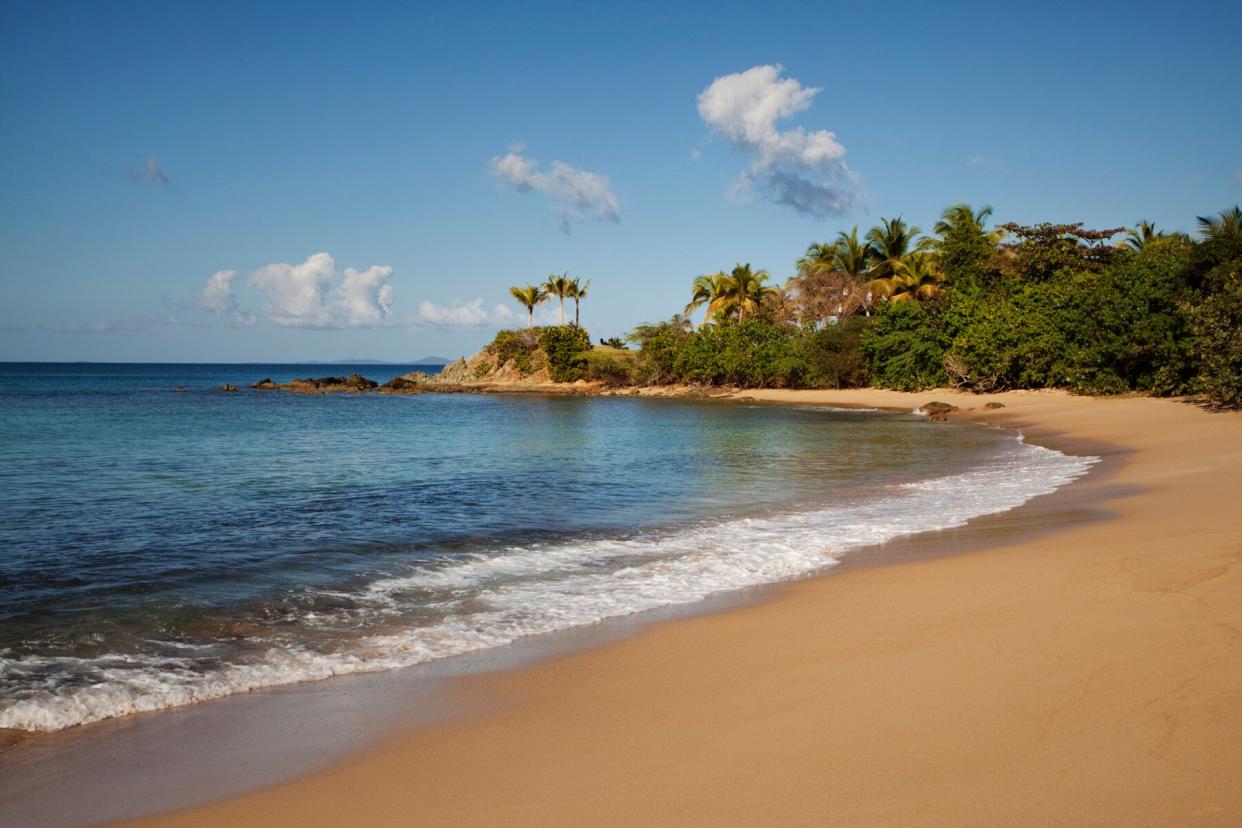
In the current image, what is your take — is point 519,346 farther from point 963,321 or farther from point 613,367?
point 963,321

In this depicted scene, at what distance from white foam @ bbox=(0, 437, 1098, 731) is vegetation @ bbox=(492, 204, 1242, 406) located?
1625 cm

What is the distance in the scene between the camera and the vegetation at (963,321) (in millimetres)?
28188

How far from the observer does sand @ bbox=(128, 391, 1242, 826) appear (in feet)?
11.8

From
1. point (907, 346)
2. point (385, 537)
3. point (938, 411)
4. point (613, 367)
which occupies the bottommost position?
point (385, 537)

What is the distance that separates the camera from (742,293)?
211ft

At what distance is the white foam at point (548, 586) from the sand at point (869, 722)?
98 cm

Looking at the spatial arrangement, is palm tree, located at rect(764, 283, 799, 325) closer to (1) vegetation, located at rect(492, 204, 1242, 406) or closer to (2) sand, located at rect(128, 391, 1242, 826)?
(1) vegetation, located at rect(492, 204, 1242, 406)

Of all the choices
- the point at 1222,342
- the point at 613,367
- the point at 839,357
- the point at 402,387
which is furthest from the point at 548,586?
the point at 402,387

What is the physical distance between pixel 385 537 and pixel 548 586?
11.9 feet

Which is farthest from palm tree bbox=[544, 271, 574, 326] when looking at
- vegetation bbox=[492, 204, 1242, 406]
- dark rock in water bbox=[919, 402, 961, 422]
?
dark rock in water bbox=[919, 402, 961, 422]

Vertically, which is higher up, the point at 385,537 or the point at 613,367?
the point at 613,367

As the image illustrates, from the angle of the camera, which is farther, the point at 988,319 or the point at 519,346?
the point at 519,346

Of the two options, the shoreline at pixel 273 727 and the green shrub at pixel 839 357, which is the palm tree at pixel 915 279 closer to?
the green shrub at pixel 839 357

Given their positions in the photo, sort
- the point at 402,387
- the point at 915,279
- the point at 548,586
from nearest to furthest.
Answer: the point at 548,586 < the point at 915,279 < the point at 402,387
